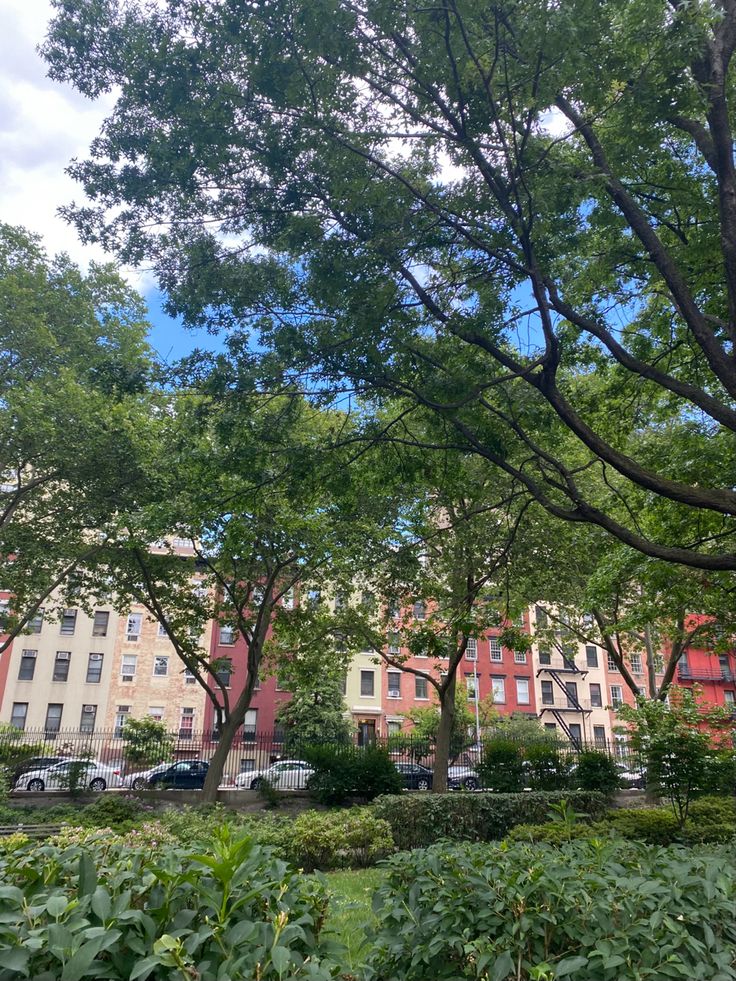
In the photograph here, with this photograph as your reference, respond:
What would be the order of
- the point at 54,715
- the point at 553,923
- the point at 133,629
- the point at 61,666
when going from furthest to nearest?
the point at 133,629, the point at 61,666, the point at 54,715, the point at 553,923

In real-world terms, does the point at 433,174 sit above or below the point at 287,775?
above

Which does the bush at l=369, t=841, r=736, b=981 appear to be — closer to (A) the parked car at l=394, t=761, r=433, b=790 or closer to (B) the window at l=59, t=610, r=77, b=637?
(A) the parked car at l=394, t=761, r=433, b=790

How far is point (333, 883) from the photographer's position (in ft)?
31.3

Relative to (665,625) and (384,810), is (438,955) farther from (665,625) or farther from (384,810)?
(665,625)

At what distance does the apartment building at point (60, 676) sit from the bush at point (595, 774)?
29.4 metres

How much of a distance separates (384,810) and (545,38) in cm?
1253

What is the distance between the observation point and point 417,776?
24.8 meters

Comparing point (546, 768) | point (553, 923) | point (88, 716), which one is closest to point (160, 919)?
point (553, 923)

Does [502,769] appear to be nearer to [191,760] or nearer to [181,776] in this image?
[181,776]

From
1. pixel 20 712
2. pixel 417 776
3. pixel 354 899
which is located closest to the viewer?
pixel 354 899

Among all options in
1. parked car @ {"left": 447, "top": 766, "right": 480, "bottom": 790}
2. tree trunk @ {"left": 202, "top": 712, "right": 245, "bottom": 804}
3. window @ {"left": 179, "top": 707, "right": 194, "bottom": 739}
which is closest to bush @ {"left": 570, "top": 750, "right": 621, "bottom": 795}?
parked car @ {"left": 447, "top": 766, "right": 480, "bottom": 790}

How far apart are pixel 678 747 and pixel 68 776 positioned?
610 inches

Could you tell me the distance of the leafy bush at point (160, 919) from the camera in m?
1.80

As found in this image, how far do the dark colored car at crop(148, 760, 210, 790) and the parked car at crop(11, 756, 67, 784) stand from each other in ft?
10.2
